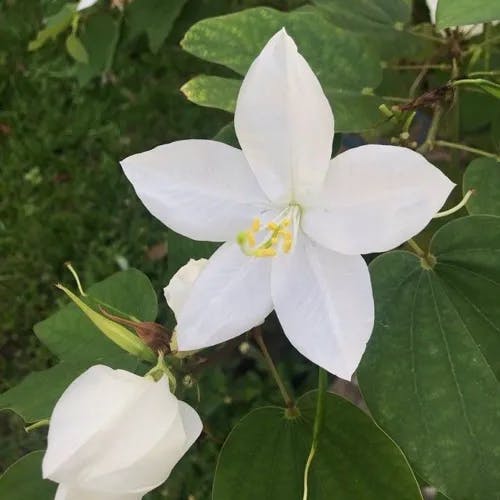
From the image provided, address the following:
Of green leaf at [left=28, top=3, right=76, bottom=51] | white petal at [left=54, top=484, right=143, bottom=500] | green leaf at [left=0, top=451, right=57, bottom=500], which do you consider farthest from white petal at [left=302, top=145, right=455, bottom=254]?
green leaf at [left=28, top=3, right=76, bottom=51]

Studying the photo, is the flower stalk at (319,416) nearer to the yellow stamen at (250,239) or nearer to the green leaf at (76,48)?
the yellow stamen at (250,239)

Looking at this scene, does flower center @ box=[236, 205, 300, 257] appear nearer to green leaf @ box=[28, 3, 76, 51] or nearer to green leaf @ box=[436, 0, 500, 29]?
green leaf @ box=[436, 0, 500, 29]

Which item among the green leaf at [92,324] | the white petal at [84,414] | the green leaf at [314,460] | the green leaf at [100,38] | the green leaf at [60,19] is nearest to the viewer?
the white petal at [84,414]

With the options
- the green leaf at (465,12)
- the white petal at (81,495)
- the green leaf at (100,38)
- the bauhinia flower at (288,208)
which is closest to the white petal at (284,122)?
the bauhinia flower at (288,208)

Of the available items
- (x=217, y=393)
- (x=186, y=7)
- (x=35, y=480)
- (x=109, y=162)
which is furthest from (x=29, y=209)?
(x=35, y=480)

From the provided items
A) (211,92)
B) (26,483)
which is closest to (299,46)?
(211,92)

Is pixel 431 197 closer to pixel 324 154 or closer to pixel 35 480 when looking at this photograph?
pixel 324 154
